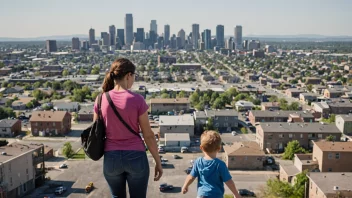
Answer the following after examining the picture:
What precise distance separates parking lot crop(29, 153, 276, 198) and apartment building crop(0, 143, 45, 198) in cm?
44

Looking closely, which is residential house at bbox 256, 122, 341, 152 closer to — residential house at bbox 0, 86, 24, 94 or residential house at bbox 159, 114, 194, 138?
residential house at bbox 159, 114, 194, 138

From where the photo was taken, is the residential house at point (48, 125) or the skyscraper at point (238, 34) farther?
the skyscraper at point (238, 34)

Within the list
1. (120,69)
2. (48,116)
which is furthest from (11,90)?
(120,69)

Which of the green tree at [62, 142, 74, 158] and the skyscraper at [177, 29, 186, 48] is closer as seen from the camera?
the green tree at [62, 142, 74, 158]

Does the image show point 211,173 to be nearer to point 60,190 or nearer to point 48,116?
point 60,190

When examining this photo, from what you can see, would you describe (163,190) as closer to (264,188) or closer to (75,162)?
(264,188)

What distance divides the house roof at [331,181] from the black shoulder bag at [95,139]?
906 cm

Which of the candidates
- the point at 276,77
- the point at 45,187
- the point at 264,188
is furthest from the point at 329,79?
the point at 45,187

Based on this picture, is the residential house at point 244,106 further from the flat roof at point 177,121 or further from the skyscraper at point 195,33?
the skyscraper at point 195,33

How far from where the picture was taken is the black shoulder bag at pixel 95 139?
2.08 meters

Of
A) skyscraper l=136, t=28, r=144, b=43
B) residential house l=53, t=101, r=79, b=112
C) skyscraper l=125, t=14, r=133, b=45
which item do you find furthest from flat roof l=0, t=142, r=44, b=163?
skyscraper l=125, t=14, r=133, b=45

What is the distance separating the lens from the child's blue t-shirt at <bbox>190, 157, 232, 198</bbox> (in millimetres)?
2225

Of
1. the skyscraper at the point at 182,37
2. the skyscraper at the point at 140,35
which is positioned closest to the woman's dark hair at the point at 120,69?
the skyscraper at the point at 182,37

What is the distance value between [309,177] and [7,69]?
5231 centimetres
